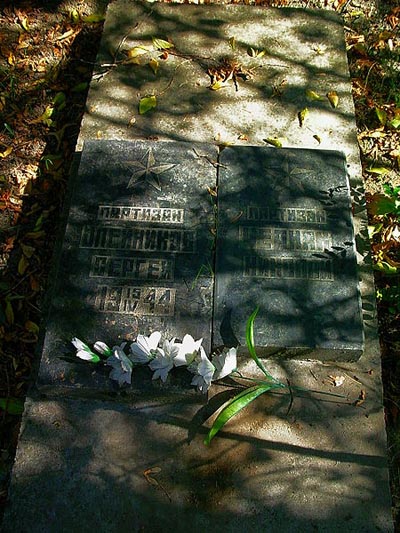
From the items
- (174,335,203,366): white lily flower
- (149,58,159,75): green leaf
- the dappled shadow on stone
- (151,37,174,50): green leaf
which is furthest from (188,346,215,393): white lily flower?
(151,37,174,50): green leaf

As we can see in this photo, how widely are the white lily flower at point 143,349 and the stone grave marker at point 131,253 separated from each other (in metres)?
0.11

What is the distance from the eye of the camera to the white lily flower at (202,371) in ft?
7.77

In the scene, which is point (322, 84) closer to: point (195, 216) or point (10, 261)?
point (195, 216)

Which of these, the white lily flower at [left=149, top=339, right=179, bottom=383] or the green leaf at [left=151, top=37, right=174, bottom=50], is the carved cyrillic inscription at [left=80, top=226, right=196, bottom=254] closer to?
the white lily flower at [left=149, top=339, right=179, bottom=383]

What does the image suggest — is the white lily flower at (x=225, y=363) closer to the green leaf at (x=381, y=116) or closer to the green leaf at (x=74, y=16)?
the green leaf at (x=381, y=116)

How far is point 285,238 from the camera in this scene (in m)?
2.78

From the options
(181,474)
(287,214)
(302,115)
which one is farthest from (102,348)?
(302,115)

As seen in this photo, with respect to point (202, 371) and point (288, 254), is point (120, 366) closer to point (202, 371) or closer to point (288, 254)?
point (202, 371)

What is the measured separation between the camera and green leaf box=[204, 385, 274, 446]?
7.69 ft

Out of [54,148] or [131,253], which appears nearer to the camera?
[131,253]

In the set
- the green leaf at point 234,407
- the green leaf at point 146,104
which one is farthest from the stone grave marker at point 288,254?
the green leaf at point 146,104

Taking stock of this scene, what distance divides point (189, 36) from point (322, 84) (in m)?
0.97

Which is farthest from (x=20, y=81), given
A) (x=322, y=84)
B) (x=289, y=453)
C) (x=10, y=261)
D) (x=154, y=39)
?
(x=289, y=453)

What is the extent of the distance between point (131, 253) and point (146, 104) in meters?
1.20
